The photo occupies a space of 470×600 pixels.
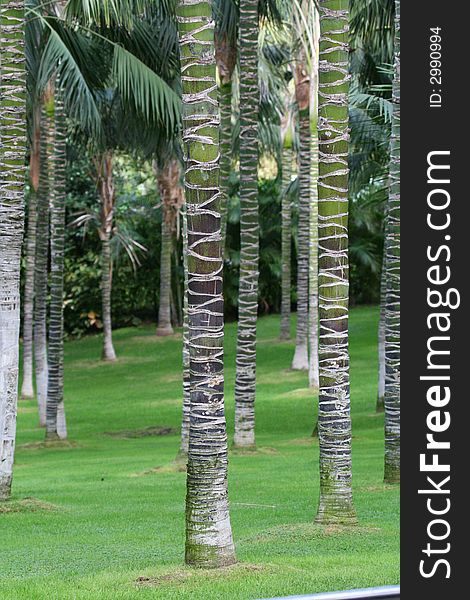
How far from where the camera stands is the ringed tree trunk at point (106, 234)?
32.7 metres

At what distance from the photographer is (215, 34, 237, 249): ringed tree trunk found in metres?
18.0

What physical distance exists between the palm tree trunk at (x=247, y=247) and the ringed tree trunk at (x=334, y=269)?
688 cm

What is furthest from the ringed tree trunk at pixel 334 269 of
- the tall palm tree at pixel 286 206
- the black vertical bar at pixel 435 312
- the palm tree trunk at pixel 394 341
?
the tall palm tree at pixel 286 206

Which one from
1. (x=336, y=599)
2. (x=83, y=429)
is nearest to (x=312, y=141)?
(x=83, y=429)

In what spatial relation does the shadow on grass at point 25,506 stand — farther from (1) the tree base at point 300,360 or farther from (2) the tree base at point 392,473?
(1) the tree base at point 300,360

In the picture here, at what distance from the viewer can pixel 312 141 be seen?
24047 mm

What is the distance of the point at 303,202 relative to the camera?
27.0 meters

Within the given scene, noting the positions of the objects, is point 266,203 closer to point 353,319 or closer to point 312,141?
point 353,319

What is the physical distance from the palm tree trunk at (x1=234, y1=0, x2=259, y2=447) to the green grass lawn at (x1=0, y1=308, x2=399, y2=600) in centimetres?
73

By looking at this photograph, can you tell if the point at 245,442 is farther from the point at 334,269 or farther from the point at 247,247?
the point at 334,269

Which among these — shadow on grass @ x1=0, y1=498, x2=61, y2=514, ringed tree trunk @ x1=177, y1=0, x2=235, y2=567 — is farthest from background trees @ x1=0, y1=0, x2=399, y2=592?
shadow on grass @ x1=0, y1=498, x2=61, y2=514

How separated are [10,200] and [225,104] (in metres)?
Result: 6.67

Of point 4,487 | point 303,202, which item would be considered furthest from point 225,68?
point 4,487

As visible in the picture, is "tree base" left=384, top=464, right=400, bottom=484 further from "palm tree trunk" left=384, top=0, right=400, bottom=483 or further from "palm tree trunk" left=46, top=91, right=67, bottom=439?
"palm tree trunk" left=46, top=91, right=67, bottom=439
